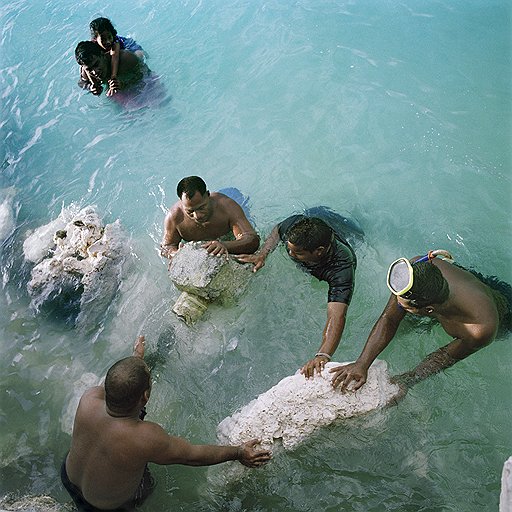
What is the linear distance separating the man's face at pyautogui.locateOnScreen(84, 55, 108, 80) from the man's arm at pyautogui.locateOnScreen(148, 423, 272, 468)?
5135mm

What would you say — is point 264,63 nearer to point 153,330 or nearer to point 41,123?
point 41,123

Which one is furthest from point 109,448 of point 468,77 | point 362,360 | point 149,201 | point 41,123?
point 468,77

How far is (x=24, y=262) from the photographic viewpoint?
6035 millimetres

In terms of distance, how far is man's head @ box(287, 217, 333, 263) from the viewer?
4.15 m

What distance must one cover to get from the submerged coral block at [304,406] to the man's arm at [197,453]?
0.47ft

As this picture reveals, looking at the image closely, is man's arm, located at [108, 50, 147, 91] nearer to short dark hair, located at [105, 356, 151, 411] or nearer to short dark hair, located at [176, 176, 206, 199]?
short dark hair, located at [176, 176, 206, 199]

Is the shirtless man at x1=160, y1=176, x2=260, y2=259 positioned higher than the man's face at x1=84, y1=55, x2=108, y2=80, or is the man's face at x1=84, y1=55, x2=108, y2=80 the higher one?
the man's face at x1=84, y1=55, x2=108, y2=80

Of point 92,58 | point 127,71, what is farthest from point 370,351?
point 127,71

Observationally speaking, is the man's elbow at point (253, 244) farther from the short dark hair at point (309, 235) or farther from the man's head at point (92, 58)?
the man's head at point (92, 58)

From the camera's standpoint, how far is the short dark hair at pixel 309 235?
13.6 feet

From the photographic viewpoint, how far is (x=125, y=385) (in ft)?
10.2

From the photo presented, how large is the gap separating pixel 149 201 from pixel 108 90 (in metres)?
1.95

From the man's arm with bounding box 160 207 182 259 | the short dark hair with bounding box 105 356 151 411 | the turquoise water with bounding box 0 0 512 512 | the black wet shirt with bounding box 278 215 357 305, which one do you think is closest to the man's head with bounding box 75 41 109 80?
the turquoise water with bounding box 0 0 512 512

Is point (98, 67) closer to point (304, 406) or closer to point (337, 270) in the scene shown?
point (337, 270)
